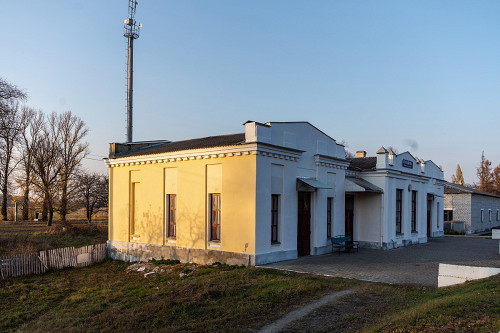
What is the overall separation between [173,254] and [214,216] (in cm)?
296

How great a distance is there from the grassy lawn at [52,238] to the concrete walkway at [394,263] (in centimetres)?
1415

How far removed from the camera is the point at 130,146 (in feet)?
77.1

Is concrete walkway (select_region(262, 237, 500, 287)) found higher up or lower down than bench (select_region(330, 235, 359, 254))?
lower down

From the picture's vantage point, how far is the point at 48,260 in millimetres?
19078

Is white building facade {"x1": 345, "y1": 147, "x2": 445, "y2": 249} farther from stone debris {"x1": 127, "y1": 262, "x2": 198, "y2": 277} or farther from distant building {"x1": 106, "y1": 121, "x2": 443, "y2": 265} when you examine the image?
stone debris {"x1": 127, "y1": 262, "x2": 198, "y2": 277}

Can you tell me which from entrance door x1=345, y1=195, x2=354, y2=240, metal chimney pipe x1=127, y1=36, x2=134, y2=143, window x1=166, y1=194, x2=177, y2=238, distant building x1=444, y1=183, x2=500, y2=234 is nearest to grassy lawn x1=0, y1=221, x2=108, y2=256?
window x1=166, y1=194, x2=177, y2=238

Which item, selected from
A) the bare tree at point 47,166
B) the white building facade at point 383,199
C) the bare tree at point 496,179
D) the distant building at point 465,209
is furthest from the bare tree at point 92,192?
the bare tree at point 496,179

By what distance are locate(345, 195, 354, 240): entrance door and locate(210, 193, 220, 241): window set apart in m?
8.49

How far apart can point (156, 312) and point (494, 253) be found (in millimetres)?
18126

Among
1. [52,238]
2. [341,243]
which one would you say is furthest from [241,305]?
[52,238]

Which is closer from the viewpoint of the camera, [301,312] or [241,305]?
[301,312]

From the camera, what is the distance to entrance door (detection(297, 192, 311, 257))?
1817 cm

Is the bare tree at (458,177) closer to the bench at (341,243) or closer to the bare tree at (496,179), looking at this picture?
the bare tree at (496,179)

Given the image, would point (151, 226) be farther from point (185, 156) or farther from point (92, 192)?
point (92, 192)
